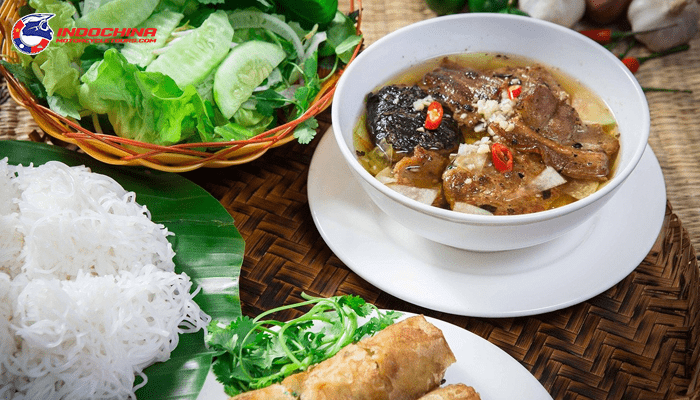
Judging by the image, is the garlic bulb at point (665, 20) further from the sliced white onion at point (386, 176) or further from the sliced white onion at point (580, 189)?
the sliced white onion at point (386, 176)

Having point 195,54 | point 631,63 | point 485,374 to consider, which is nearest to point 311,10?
point 195,54

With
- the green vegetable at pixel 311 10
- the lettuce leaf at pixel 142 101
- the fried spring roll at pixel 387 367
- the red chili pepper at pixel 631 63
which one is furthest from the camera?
the red chili pepper at pixel 631 63

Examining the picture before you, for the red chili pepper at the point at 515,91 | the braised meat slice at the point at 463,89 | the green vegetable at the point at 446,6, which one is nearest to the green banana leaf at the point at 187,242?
the braised meat slice at the point at 463,89

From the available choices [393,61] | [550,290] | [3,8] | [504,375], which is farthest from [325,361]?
[3,8]

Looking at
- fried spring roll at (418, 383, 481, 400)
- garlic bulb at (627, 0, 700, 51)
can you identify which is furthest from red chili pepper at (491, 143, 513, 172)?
garlic bulb at (627, 0, 700, 51)

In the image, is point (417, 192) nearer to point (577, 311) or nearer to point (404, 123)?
point (404, 123)

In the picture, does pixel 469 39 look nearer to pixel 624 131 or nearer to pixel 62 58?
pixel 624 131
